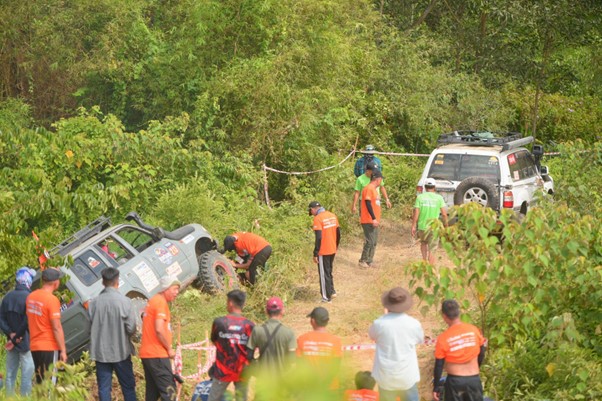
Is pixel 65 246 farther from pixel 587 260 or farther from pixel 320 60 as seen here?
pixel 320 60

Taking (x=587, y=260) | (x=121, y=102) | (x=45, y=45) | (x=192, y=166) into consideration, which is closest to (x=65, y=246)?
(x=192, y=166)

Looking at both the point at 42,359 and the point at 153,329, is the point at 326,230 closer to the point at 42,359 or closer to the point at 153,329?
the point at 153,329

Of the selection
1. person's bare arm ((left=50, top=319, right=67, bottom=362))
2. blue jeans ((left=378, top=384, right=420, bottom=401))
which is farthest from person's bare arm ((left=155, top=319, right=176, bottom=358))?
blue jeans ((left=378, top=384, right=420, bottom=401))

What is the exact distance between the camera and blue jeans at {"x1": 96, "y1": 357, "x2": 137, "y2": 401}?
9.42 meters

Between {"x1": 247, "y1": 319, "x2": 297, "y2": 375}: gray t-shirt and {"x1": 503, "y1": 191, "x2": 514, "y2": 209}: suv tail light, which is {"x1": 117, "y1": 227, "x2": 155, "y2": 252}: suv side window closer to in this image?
{"x1": 247, "y1": 319, "x2": 297, "y2": 375}: gray t-shirt

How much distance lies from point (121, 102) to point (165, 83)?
5.21 ft

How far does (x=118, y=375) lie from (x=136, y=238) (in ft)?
14.1

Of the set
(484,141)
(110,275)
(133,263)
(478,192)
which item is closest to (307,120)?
(484,141)

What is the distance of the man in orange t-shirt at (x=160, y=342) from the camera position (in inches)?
355

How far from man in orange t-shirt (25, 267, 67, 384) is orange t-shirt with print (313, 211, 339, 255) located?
4.36 metres

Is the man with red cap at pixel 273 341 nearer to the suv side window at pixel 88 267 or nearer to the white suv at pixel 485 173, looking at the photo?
the suv side window at pixel 88 267

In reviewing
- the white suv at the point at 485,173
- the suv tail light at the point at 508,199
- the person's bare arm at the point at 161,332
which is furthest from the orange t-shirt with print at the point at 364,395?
the suv tail light at the point at 508,199

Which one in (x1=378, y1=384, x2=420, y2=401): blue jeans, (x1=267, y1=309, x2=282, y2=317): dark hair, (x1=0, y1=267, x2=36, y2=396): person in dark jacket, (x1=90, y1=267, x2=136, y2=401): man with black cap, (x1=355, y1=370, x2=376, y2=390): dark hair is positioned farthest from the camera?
(x1=0, y1=267, x2=36, y2=396): person in dark jacket

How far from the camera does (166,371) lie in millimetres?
9203
